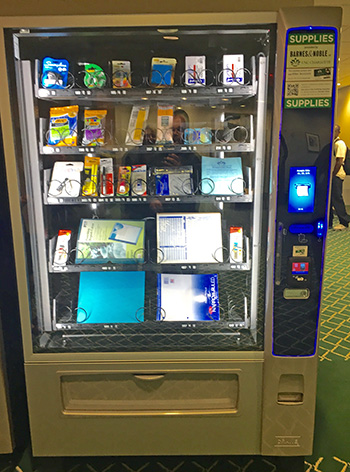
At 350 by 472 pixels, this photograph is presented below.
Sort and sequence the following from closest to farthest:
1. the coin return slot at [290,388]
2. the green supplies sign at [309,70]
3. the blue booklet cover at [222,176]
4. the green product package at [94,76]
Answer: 1. the green supplies sign at [309,70]
2. the coin return slot at [290,388]
3. the green product package at [94,76]
4. the blue booklet cover at [222,176]

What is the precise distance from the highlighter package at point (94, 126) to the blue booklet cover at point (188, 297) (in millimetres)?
784

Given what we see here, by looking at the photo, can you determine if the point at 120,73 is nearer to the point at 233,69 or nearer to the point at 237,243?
the point at 233,69

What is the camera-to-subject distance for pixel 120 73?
1.91 m

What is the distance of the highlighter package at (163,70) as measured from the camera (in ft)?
6.24

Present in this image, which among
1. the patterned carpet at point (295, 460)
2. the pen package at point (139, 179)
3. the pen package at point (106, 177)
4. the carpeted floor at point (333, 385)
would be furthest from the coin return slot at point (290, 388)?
the pen package at point (106, 177)

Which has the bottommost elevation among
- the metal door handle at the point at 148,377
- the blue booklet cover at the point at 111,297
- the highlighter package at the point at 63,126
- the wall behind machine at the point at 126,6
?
the metal door handle at the point at 148,377

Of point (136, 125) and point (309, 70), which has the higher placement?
point (309, 70)

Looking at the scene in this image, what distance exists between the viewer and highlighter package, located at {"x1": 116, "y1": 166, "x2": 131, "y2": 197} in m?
2.01

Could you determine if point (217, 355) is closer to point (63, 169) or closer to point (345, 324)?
point (63, 169)

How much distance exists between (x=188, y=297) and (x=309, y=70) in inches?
47.0

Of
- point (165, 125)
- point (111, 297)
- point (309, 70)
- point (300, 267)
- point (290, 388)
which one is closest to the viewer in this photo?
point (309, 70)

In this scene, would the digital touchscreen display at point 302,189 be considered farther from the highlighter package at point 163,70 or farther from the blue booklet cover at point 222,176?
the highlighter package at point 163,70

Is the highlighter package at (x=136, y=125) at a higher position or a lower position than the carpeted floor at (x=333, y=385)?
higher

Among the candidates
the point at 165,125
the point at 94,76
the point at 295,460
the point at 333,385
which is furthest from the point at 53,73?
the point at 333,385
